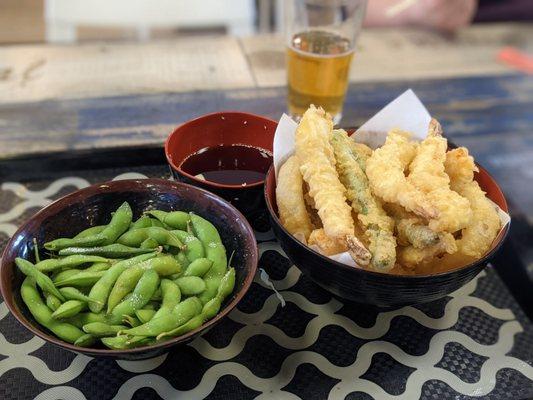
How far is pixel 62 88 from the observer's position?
5.95 ft

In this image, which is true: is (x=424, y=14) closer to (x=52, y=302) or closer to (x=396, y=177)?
(x=396, y=177)

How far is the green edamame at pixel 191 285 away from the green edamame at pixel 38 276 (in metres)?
0.22

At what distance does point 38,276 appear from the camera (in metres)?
0.95

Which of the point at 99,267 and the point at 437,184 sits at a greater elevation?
the point at 437,184

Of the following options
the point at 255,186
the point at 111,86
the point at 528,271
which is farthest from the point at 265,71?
the point at 528,271

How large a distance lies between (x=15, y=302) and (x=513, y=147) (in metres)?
1.61

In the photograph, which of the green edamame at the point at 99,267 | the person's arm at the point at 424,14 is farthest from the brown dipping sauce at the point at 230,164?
the person's arm at the point at 424,14

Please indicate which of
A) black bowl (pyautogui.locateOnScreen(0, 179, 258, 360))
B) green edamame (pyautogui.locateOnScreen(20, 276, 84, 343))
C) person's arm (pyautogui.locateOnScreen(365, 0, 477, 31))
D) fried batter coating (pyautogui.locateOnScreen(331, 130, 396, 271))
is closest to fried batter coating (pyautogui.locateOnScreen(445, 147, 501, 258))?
fried batter coating (pyautogui.locateOnScreen(331, 130, 396, 271))

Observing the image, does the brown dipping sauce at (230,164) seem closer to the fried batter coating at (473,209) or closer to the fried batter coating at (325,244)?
the fried batter coating at (325,244)

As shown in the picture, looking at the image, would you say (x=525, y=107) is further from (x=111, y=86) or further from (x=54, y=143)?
(x=54, y=143)

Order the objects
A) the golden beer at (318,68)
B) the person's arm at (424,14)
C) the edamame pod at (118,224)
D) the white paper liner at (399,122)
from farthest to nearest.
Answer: the person's arm at (424,14), the golden beer at (318,68), the white paper liner at (399,122), the edamame pod at (118,224)

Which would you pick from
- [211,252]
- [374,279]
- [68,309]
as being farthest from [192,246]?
[374,279]

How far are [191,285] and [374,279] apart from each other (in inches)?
13.5

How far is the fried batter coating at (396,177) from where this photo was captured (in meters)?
0.93
